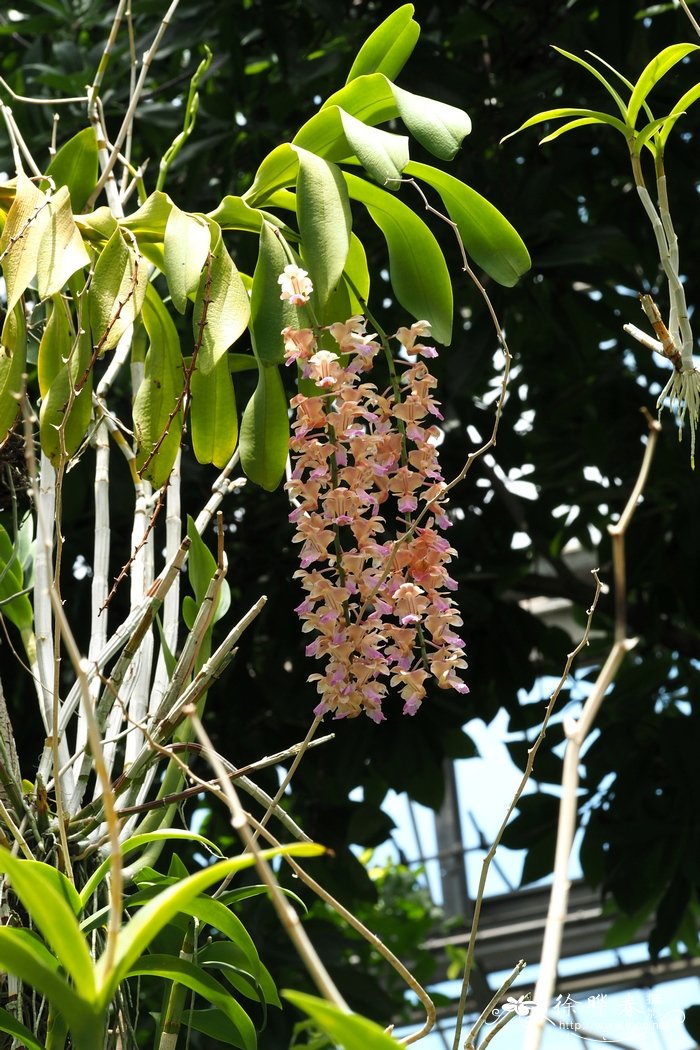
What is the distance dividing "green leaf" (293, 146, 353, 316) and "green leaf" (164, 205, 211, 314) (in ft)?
0.20

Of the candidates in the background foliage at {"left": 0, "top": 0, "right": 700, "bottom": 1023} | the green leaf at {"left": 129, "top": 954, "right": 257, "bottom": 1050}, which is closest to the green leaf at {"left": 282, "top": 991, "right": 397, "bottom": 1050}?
the green leaf at {"left": 129, "top": 954, "right": 257, "bottom": 1050}

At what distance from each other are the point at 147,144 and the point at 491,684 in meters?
1.07

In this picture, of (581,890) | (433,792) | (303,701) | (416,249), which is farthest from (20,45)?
(581,890)

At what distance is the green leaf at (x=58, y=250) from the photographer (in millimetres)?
626

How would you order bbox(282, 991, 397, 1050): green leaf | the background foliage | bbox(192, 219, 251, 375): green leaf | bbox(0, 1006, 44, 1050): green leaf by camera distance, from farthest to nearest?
the background foliage, bbox(192, 219, 251, 375): green leaf, bbox(0, 1006, 44, 1050): green leaf, bbox(282, 991, 397, 1050): green leaf

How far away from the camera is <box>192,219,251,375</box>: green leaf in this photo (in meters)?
0.64

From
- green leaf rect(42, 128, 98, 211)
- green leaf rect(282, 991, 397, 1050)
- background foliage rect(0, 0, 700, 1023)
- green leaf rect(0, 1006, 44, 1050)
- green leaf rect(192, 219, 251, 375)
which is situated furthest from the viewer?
background foliage rect(0, 0, 700, 1023)

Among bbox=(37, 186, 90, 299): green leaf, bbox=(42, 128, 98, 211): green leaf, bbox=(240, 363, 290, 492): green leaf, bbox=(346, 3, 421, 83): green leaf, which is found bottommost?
bbox=(240, 363, 290, 492): green leaf

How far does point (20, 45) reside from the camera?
6.72 feet

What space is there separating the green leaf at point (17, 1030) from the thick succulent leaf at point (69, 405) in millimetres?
282

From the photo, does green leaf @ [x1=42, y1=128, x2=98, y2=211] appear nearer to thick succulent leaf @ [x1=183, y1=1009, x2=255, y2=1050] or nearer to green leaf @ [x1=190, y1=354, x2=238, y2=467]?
green leaf @ [x1=190, y1=354, x2=238, y2=467]

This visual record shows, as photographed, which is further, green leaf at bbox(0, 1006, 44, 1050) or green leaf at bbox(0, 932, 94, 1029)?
green leaf at bbox(0, 1006, 44, 1050)

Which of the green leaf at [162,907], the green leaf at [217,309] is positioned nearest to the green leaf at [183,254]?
the green leaf at [217,309]

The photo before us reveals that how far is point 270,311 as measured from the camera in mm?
635
